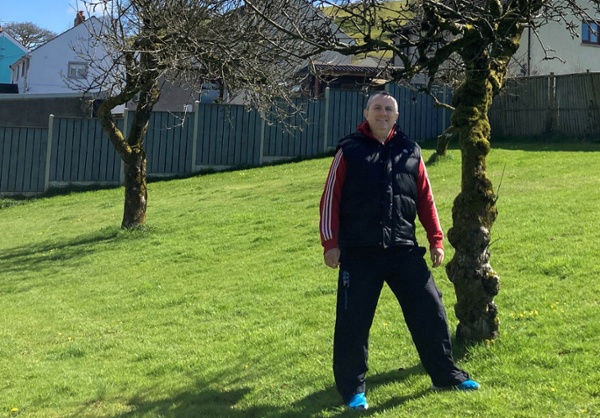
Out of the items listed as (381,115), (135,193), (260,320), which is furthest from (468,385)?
(135,193)

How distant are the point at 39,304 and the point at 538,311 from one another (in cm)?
661

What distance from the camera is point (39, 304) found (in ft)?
32.7

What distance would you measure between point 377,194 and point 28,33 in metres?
67.1

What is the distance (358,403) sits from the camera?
4.84m

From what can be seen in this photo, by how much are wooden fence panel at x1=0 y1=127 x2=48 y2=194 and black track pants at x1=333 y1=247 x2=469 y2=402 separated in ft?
64.4

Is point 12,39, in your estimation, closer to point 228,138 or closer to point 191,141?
point 191,141

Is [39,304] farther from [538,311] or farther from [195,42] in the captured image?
[538,311]

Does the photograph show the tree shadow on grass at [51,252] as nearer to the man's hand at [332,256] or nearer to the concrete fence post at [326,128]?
the man's hand at [332,256]

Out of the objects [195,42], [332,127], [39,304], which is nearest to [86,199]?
[332,127]

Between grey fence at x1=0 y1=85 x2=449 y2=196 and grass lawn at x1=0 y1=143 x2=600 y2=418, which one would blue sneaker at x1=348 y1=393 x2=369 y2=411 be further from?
grey fence at x1=0 y1=85 x2=449 y2=196

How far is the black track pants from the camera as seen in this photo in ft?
16.0

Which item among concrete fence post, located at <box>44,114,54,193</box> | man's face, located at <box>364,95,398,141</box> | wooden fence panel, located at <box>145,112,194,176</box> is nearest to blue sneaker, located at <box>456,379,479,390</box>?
man's face, located at <box>364,95,398,141</box>

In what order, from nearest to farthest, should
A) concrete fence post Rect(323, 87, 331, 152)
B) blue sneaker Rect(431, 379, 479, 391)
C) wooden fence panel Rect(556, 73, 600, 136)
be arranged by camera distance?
blue sneaker Rect(431, 379, 479, 391) < wooden fence panel Rect(556, 73, 600, 136) < concrete fence post Rect(323, 87, 331, 152)

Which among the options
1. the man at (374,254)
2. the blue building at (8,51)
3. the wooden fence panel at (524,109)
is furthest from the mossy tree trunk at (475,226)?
the blue building at (8,51)
